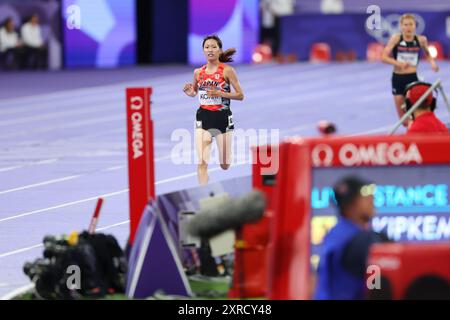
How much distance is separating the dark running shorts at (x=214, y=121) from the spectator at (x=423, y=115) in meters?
3.07

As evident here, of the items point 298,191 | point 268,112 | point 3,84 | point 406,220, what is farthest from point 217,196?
point 3,84

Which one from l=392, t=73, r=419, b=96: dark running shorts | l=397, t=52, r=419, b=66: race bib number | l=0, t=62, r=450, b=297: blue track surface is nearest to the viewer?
l=0, t=62, r=450, b=297: blue track surface

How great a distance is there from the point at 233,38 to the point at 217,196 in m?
32.1

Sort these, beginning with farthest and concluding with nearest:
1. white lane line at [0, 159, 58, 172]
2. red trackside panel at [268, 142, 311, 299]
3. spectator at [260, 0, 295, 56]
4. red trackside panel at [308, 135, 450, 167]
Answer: spectator at [260, 0, 295, 56] < white lane line at [0, 159, 58, 172] < red trackside panel at [308, 135, 450, 167] < red trackside panel at [268, 142, 311, 299]

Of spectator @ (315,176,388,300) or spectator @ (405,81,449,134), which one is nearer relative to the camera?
spectator @ (315,176,388,300)

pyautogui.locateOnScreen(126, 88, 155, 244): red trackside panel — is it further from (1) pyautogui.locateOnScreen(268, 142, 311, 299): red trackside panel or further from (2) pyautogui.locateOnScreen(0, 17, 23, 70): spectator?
(2) pyautogui.locateOnScreen(0, 17, 23, 70): spectator

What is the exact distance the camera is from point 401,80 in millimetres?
19875

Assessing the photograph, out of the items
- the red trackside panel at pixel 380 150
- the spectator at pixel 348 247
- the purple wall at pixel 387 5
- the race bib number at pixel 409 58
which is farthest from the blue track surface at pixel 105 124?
the purple wall at pixel 387 5

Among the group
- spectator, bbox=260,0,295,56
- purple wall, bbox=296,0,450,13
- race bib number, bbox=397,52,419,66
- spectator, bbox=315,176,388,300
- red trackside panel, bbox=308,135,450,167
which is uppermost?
purple wall, bbox=296,0,450,13

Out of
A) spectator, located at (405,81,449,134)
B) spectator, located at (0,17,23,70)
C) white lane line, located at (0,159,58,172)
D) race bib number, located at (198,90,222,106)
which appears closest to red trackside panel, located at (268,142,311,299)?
spectator, located at (405,81,449,134)

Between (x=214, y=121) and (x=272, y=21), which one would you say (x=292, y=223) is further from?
(x=272, y=21)

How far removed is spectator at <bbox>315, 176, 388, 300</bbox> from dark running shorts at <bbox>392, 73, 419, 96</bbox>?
41.5 feet

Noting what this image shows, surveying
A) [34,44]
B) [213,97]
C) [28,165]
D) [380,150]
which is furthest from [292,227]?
[34,44]

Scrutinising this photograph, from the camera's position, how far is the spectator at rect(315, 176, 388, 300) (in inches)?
279
